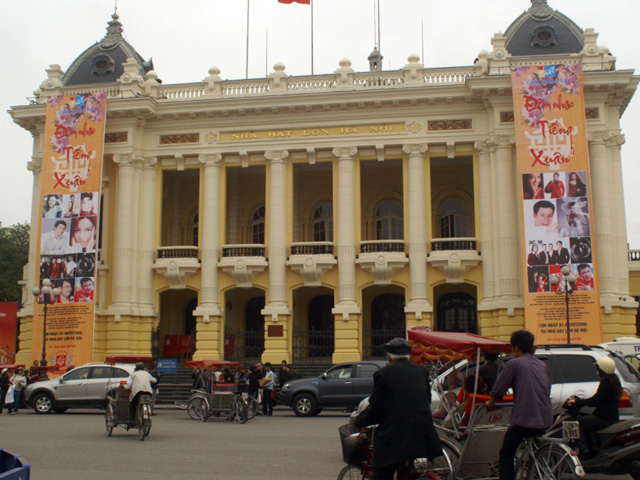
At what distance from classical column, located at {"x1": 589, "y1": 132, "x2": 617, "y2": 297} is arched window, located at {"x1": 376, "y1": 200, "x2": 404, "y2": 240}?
9201mm

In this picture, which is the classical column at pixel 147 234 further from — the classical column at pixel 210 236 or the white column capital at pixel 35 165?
the white column capital at pixel 35 165

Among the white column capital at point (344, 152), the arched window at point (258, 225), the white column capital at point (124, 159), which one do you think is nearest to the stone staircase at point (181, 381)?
the arched window at point (258, 225)

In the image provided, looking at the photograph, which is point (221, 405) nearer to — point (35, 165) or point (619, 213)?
point (619, 213)

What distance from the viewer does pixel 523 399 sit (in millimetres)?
8352

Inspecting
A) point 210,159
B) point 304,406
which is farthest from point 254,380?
point 210,159

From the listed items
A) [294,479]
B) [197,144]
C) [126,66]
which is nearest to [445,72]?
[197,144]

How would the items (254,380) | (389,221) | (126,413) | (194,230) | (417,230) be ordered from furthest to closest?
(194,230) → (389,221) → (417,230) → (254,380) → (126,413)

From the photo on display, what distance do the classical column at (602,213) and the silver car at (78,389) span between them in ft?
58.4

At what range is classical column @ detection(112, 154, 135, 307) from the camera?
3334 cm

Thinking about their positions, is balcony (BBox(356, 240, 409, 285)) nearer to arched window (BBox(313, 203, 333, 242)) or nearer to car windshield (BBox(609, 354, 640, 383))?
arched window (BBox(313, 203, 333, 242))

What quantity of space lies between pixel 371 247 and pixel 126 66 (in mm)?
13495

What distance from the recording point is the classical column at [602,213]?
3028cm

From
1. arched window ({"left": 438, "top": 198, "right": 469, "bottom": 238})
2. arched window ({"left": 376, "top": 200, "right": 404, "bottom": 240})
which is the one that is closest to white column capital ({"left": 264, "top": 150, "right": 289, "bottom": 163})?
arched window ({"left": 376, "top": 200, "right": 404, "bottom": 240})

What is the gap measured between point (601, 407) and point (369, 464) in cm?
347
